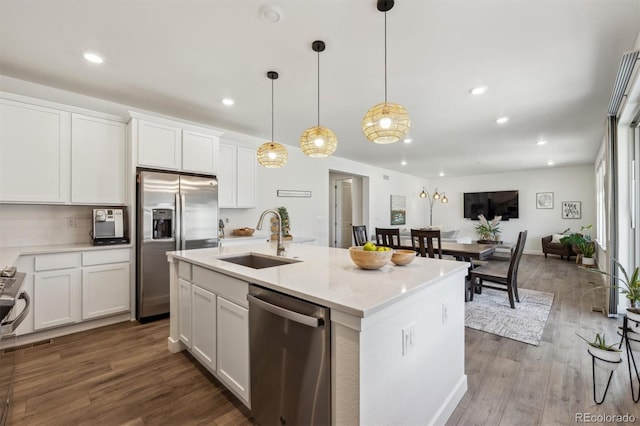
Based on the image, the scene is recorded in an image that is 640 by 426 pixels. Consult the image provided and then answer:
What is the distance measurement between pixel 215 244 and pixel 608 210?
498 centimetres

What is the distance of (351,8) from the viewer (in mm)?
1813

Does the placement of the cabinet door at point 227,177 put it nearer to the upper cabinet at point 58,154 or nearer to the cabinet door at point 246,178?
the cabinet door at point 246,178

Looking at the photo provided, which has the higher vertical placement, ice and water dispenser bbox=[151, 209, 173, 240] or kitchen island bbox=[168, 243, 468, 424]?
ice and water dispenser bbox=[151, 209, 173, 240]

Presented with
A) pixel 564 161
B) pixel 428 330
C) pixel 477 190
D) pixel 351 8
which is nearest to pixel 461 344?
pixel 428 330

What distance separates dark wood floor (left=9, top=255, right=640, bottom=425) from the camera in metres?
1.71

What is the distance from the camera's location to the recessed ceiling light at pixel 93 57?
2.33 m

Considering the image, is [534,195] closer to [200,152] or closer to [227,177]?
[227,177]

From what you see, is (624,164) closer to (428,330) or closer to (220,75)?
(428,330)

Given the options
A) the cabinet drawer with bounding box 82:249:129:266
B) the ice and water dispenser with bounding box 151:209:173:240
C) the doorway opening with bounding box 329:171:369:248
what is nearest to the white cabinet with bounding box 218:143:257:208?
the ice and water dispenser with bounding box 151:209:173:240

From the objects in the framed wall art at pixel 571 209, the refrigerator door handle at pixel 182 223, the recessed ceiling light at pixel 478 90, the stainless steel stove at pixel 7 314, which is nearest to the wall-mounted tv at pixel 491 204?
the framed wall art at pixel 571 209

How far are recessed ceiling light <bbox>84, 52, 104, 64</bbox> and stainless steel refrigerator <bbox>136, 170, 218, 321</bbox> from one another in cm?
113

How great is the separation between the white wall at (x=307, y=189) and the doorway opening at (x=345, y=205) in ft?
0.71

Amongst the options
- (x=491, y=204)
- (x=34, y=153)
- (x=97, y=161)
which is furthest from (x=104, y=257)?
(x=491, y=204)

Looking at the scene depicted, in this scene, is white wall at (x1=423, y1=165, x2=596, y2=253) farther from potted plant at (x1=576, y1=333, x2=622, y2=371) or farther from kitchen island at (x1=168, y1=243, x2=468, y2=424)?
kitchen island at (x1=168, y1=243, x2=468, y2=424)
